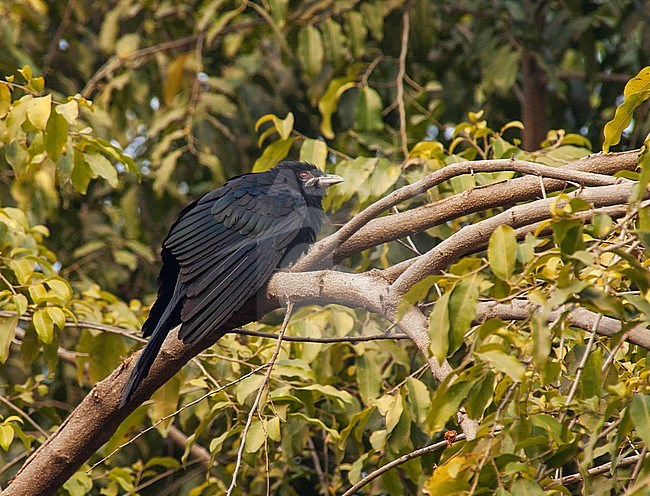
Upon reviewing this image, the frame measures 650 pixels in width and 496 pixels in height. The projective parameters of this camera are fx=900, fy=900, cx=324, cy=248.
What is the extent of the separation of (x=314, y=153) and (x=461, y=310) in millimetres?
2026

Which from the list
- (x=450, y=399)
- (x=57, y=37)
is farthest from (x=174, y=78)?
(x=450, y=399)

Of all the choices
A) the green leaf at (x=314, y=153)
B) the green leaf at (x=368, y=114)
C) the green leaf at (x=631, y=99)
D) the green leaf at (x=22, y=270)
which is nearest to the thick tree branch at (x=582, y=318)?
the green leaf at (x=631, y=99)

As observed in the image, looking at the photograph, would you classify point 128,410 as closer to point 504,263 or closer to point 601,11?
point 504,263

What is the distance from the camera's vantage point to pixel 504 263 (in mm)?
1620

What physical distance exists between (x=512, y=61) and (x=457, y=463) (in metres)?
3.47

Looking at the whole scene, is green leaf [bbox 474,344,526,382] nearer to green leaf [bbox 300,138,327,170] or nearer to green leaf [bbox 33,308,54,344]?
green leaf [bbox 33,308,54,344]

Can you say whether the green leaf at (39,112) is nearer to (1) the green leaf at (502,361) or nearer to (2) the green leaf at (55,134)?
(2) the green leaf at (55,134)

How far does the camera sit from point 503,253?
162 centimetres

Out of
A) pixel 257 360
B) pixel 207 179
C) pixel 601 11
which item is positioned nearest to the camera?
pixel 257 360

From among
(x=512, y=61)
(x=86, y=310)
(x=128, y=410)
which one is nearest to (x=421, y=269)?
(x=128, y=410)

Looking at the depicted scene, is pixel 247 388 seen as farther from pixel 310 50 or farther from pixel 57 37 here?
pixel 57 37

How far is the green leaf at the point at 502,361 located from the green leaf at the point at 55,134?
182 cm

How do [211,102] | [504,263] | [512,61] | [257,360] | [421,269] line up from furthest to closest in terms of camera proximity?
[211,102] → [512,61] → [257,360] → [421,269] → [504,263]

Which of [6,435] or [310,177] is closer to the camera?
[6,435]
